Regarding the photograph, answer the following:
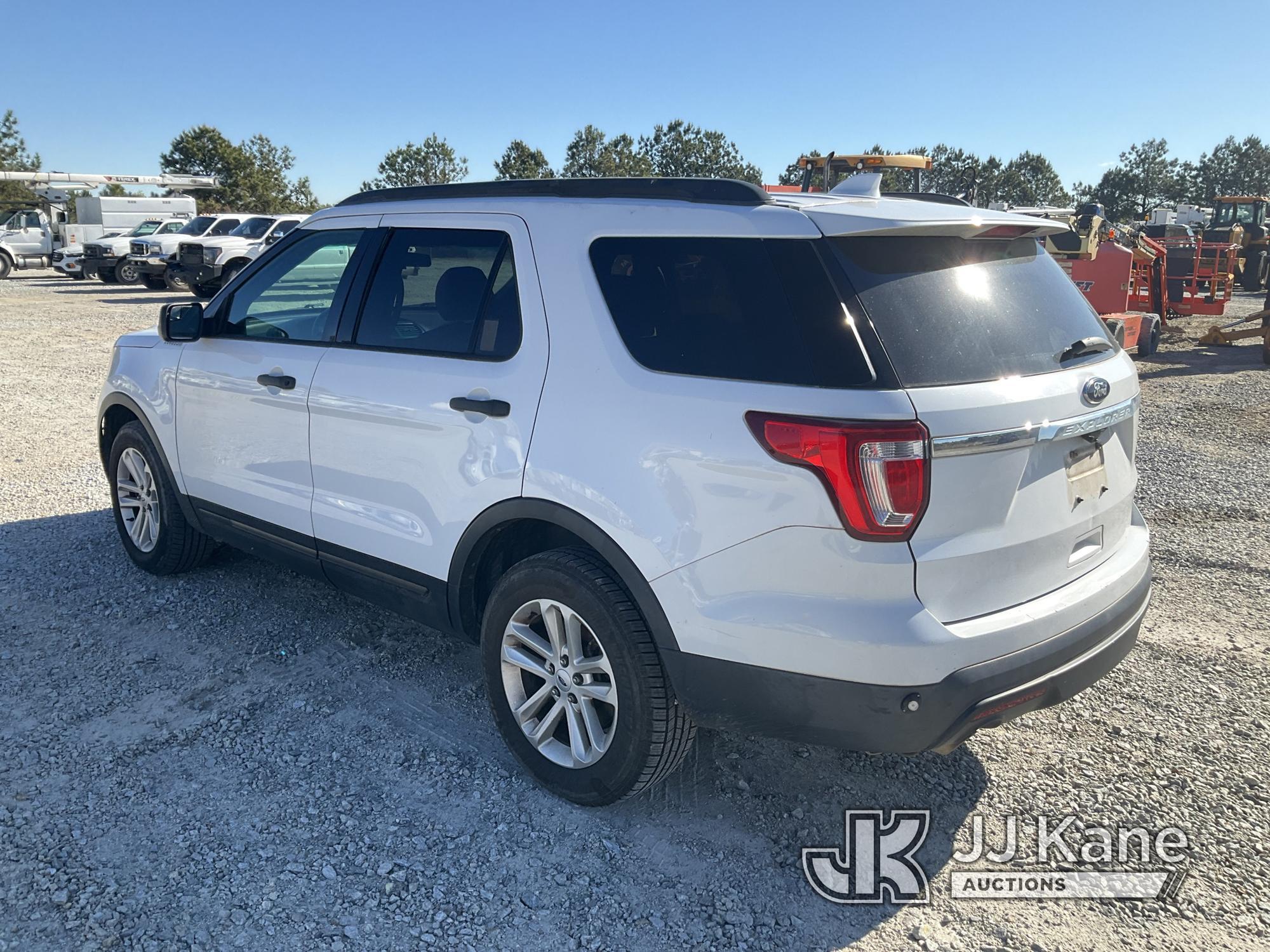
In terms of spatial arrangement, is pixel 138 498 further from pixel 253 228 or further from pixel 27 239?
pixel 27 239

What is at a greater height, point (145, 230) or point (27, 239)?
point (145, 230)

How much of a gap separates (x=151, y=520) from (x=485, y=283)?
2761 mm

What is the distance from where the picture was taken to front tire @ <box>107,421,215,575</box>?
4816 mm

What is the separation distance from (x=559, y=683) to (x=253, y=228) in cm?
2192

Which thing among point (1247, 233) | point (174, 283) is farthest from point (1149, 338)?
point (174, 283)

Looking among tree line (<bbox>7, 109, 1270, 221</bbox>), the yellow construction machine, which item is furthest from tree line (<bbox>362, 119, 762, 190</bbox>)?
the yellow construction machine

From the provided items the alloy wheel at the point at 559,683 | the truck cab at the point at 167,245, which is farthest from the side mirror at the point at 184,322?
the truck cab at the point at 167,245

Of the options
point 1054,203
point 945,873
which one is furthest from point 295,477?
point 1054,203

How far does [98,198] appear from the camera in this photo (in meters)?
32.5

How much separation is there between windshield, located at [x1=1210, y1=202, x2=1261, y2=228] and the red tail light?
106 ft

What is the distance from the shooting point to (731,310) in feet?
8.75

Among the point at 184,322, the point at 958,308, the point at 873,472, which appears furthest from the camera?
the point at 184,322

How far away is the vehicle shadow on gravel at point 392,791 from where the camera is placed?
8.82 feet

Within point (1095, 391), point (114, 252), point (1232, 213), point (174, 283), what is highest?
point (1232, 213)
